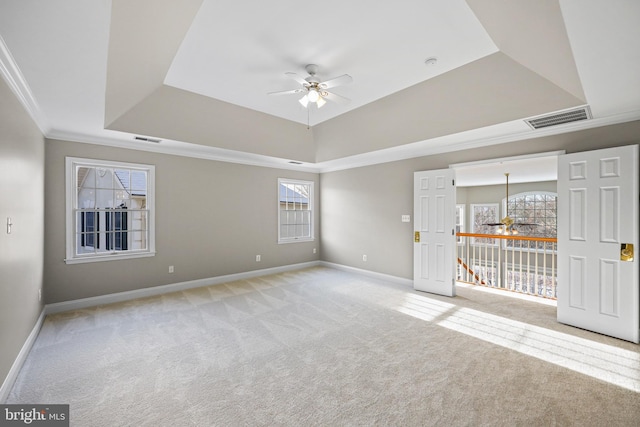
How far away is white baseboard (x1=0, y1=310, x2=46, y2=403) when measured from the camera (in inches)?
80.4

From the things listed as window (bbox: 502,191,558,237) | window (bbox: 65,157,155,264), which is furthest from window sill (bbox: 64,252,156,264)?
window (bbox: 502,191,558,237)

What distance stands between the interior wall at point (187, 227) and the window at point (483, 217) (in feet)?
24.1

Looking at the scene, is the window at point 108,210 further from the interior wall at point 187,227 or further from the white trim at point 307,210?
the white trim at point 307,210

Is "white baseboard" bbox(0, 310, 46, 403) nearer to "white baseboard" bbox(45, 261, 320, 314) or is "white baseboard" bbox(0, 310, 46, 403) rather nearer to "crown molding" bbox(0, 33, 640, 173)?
"white baseboard" bbox(45, 261, 320, 314)

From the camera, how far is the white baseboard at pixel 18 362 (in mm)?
2041

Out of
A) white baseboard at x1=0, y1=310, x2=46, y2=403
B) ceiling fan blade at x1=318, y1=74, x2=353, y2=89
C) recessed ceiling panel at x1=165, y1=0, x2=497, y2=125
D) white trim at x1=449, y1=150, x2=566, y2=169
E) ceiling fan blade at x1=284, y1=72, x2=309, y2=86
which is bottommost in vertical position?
white baseboard at x1=0, y1=310, x2=46, y2=403

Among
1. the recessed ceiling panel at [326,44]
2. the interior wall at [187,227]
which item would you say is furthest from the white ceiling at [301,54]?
the interior wall at [187,227]

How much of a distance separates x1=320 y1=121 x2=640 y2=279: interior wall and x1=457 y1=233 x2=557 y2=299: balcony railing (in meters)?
1.47

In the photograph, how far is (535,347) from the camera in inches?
112

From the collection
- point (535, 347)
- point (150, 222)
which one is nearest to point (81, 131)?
point (150, 222)

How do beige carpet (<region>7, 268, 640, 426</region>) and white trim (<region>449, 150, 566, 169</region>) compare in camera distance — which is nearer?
beige carpet (<region>7, 268, 640, 426</region>)

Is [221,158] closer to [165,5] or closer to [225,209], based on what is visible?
[225,209]

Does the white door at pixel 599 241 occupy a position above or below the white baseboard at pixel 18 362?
above

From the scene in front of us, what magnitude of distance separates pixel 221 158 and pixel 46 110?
8.31 ft
